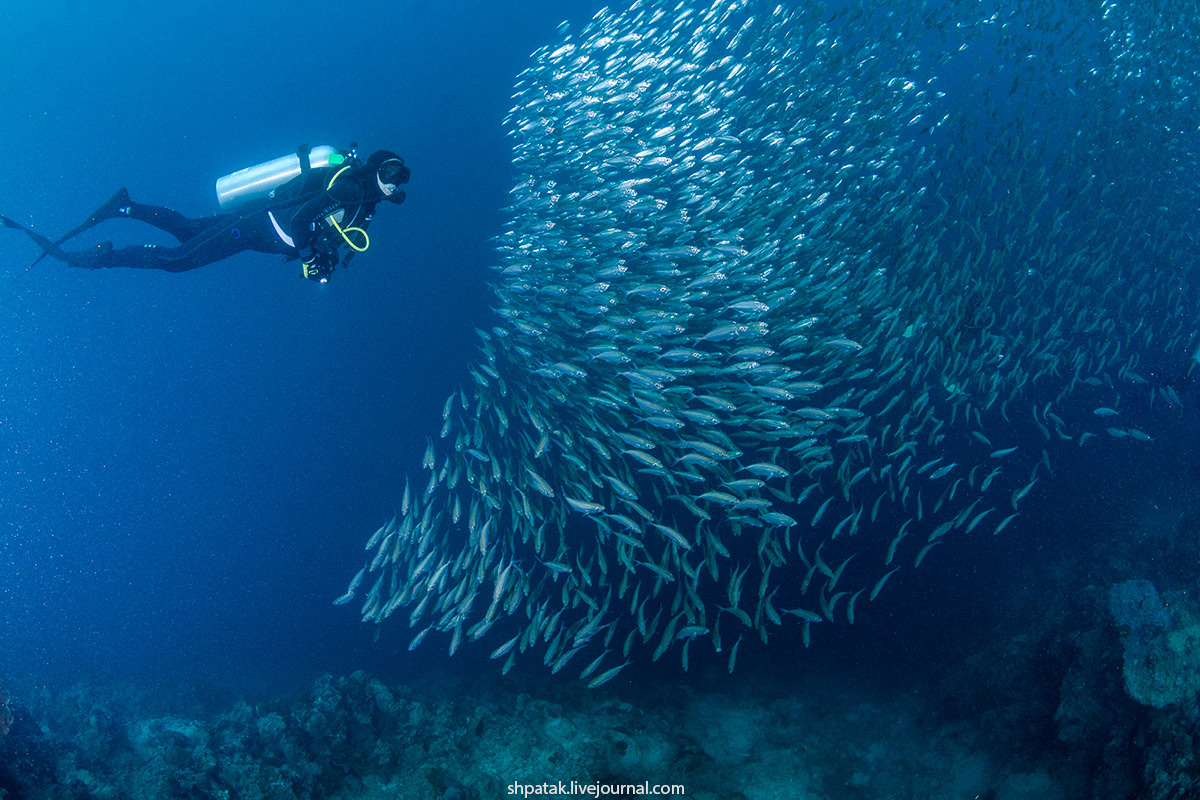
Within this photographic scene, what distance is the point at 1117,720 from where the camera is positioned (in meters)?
6.03

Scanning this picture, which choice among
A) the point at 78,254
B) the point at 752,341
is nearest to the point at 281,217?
the point at 78,254

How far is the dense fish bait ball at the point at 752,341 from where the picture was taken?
6609 millimetres

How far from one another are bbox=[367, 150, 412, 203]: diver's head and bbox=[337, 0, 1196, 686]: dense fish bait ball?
7.07ft

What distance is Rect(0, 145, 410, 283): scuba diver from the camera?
6031 millimetres

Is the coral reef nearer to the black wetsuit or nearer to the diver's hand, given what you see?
the diver's hand

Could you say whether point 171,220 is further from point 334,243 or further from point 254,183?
point 334,243

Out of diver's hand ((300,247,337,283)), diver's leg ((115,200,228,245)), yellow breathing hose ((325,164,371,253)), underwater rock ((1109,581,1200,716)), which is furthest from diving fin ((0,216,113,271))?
underwater rock ((1109,581,1200,716))

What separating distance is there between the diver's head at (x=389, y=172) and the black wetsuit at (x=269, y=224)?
0.32 ft

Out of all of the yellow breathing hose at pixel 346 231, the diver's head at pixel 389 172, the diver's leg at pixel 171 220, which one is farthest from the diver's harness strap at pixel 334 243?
the diver's leg at pixel 171 220

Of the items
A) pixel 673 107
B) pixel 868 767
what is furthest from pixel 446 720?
pixel 673 107

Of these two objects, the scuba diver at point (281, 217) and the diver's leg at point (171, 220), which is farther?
the diver's leg at point (171, 220)

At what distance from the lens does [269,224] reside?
7.39m

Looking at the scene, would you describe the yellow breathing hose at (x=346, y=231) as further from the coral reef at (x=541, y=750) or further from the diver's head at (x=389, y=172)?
the coral reef at (x=541, y=750)

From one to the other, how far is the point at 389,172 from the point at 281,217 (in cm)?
236
